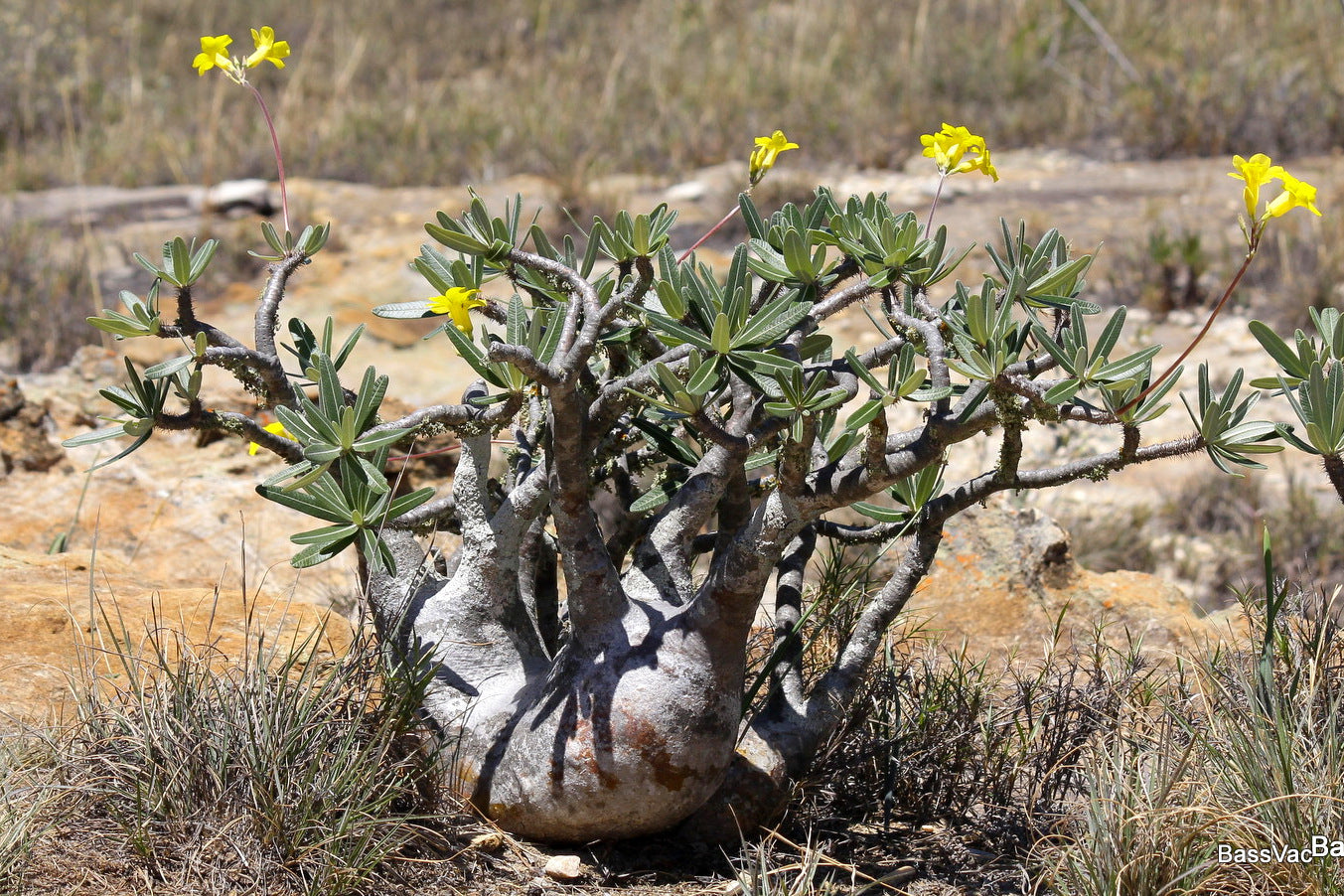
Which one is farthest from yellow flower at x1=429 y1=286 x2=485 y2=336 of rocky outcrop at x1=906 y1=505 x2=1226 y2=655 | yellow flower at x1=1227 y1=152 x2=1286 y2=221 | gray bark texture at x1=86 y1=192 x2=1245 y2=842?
rocky outcrop at x1=906 y1=505 x2=1226 y2=655

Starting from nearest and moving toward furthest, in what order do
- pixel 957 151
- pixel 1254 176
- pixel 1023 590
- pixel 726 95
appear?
pixel 1254 176 → pixel 957 151 → pixel 1023 590 → pixel 726 95

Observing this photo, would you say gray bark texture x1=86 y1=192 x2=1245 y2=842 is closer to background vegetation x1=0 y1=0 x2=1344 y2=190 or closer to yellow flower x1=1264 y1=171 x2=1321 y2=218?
yellow flower x1=1264 y1=171 x2=1321 y2=218

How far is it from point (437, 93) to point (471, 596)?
9673 mm

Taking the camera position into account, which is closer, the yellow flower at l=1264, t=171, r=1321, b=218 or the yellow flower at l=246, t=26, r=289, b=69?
the yellow flower at l=1264, t=171, r=1321, b=218

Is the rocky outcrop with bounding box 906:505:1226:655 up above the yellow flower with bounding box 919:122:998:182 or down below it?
below

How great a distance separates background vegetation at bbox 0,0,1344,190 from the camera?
8938 mm

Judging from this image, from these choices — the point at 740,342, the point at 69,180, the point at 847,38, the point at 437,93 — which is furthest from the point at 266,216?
the point at 740,342

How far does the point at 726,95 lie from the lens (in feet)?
32.9

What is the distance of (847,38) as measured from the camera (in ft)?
37.2

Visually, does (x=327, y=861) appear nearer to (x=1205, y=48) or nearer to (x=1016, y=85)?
(x=1016, y=85)

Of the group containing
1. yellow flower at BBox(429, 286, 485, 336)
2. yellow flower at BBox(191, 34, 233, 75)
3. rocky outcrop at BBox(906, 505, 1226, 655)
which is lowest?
rocky outcrop at BBox(906, 505, 1226, 655)

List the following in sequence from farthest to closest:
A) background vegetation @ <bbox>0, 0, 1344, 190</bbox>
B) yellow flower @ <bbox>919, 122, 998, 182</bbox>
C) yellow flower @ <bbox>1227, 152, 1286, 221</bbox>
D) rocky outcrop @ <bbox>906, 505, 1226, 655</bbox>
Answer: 1. background vegetation @ <bbox>0, 0, 1344, 190</bbox>
2. rocky outcrop @ <bbox>906, 505, 1226, 655</bbox>
3. yellow flower @ <bbox>919, 122, 998, 182</bbox>
4. yellow flower @ <bbox>1227, 152, 1286, 221</bbox>

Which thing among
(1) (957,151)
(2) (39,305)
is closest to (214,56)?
(1) (957,151)

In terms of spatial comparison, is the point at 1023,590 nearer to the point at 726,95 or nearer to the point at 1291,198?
the point at 1291,198
